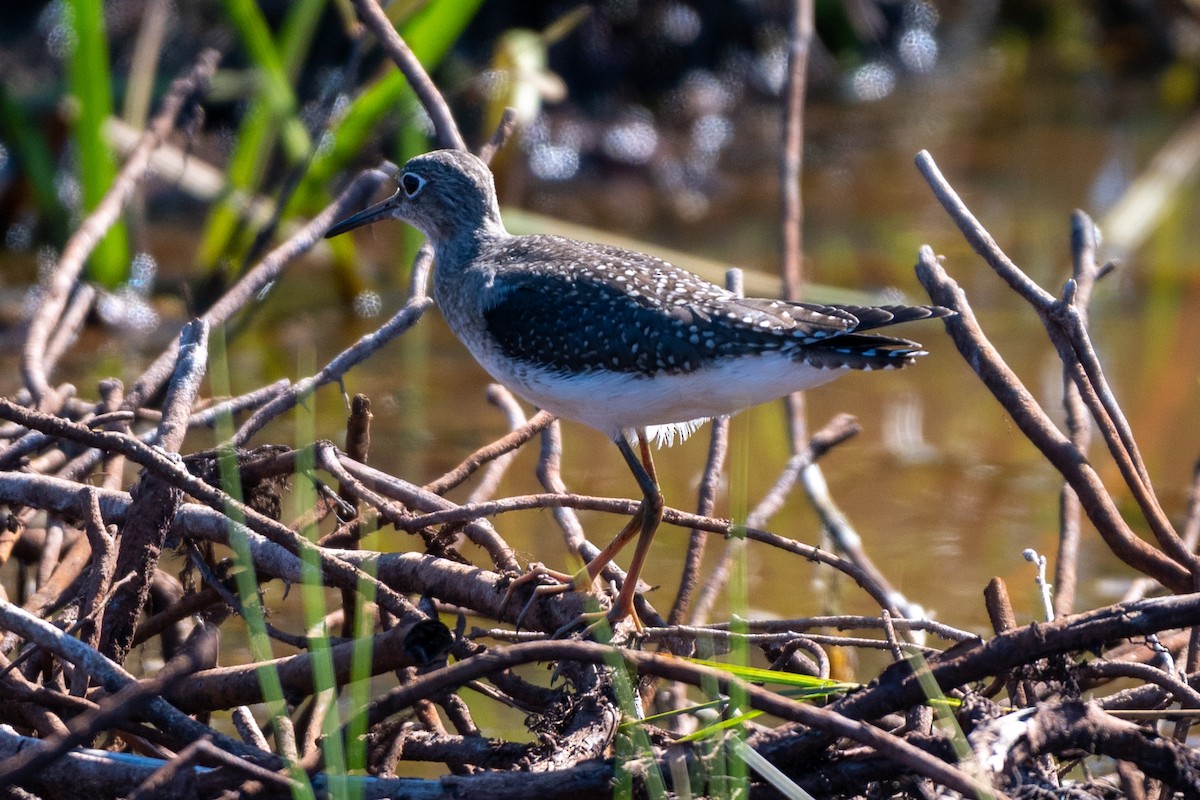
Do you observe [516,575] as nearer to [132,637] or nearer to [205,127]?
[132,637]

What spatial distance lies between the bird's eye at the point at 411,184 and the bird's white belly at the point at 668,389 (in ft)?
3.56

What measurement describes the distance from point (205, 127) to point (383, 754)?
783 centimetres

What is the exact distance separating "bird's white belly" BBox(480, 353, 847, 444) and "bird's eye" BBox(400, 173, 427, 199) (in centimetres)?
108

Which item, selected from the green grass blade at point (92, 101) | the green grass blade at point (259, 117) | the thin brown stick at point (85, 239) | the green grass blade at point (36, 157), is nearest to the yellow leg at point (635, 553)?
the thin brown stick at point (85, 239)

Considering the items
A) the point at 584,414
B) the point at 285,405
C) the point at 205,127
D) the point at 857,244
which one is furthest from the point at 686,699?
the point at 205,127

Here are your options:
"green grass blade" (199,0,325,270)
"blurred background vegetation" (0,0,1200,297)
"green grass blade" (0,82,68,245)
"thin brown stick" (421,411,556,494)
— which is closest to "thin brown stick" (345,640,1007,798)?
"thin brown stick" (421,411,556,494)

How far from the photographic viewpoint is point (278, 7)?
10.2 meters

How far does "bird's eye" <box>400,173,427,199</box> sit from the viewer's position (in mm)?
4684

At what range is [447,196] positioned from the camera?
15.2 ft

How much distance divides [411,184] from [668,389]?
1467 mm

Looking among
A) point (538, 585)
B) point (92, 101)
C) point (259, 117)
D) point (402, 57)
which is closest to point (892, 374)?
point (259, 117)

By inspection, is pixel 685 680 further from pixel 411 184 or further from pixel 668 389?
pixel 411 184

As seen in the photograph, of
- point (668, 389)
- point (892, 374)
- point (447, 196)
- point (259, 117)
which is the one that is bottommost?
point (668, 389)

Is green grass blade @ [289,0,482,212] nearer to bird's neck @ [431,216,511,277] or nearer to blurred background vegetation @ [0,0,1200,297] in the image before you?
blurred background vegetation @ [0,0,1200,297]
